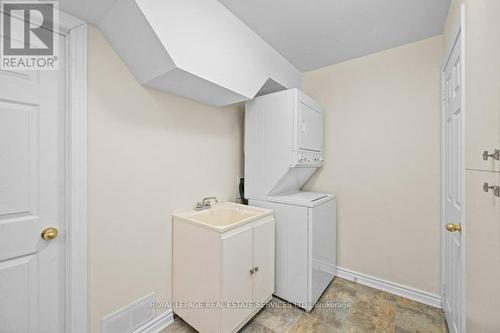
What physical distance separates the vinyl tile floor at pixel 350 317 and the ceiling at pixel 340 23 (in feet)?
8.34

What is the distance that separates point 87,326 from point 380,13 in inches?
122

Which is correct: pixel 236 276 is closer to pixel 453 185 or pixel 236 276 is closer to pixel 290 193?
pixel 290 193

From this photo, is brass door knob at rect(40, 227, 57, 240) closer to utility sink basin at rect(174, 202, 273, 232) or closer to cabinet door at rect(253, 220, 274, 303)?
utility sink basin at rect(174, 202, 273, 232)

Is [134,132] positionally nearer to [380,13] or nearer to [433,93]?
[380,13]

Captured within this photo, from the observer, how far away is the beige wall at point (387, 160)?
1.98 meters

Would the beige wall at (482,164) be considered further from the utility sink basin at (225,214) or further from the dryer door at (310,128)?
the utility sink basin at (225,214)

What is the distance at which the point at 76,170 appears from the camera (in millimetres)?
1249

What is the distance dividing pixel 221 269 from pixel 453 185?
1.79 m

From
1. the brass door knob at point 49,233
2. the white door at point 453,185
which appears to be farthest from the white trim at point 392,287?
the brass door knob at point 49,233

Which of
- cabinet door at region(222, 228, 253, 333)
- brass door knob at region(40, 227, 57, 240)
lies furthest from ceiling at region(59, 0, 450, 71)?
cabinet door at region(222, 228, 253, 333)

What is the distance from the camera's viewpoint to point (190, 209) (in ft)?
6.31

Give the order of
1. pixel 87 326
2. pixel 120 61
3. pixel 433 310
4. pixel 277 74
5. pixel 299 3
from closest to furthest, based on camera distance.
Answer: pixel 87 326 → pixel 120 61 → pixel 299 3 → pixel 433 310 → pixel 277 74

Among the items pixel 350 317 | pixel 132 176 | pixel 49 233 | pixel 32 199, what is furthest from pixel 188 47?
pixel 350 317

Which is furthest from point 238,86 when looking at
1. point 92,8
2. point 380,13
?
point 380,13
